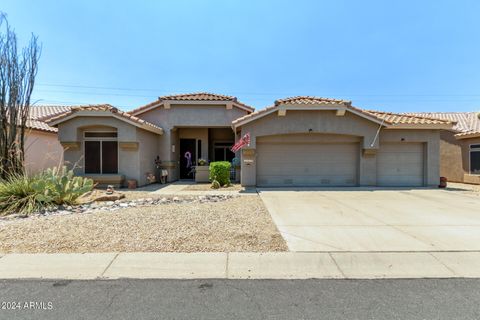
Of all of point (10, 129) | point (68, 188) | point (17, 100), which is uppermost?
point (17, 100)

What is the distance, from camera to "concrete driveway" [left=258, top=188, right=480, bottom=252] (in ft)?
16.5

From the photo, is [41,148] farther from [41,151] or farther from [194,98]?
[194,98]

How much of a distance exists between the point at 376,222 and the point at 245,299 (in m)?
4.77

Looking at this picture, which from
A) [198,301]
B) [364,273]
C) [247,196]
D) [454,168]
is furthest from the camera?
[454,168]

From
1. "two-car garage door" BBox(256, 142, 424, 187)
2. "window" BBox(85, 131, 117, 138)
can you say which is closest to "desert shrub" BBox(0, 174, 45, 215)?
"window" BBox(85, 131, 117, 138)

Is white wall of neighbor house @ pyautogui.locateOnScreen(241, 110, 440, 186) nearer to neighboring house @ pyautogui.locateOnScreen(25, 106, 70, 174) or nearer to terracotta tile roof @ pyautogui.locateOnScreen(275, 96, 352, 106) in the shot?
terracotta tile roof @ pyautogui.locateOnScreen(275, 96, 352, 106)

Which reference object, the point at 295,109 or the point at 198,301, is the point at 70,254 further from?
the point at 295,109

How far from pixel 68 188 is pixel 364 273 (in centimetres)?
850

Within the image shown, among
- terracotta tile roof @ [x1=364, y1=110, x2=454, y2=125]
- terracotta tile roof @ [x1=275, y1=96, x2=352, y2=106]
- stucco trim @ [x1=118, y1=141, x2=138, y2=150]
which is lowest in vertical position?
stucco trim @ [x1=118, y1=141, x2=138, y2=150]

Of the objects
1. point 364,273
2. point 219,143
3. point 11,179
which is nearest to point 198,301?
point 364,273

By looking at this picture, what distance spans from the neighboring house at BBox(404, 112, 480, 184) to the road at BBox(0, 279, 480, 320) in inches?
618

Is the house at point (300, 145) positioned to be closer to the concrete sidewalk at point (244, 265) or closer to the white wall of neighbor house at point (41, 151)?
the white wall of neighbor house at point (41, 151)

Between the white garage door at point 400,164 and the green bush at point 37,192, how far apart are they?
44.5 feet

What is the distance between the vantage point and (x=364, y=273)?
3.89 metres
